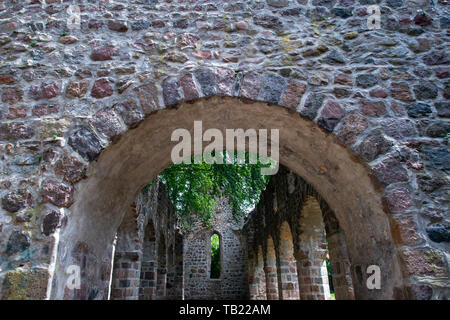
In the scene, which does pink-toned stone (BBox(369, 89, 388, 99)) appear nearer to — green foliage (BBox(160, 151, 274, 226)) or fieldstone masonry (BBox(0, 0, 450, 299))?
fieldstone masonry (BBox(0, 0, 450, 299))

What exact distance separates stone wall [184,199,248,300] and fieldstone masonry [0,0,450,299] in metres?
10.7

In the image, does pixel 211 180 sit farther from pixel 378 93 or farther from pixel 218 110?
pixel 378 93

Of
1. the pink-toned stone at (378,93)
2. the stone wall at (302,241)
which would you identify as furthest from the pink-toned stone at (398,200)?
the stone wall at (302,241)

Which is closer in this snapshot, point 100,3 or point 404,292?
point 404,292

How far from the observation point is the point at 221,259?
529 inches

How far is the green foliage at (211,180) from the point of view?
7.96 meters

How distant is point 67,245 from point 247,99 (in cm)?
172

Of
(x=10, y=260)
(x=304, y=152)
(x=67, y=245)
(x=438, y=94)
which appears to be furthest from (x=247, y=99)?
(x=10, y=260)

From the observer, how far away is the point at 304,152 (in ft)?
9.66

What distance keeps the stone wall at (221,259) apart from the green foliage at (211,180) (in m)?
4.47

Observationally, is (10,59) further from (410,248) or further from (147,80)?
(410,248)

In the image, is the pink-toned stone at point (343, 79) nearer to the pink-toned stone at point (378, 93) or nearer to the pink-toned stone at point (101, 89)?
the pink-toned stone at point (378, 93)

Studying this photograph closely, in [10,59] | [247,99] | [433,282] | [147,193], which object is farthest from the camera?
[147,193]

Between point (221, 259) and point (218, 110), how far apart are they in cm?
1168
